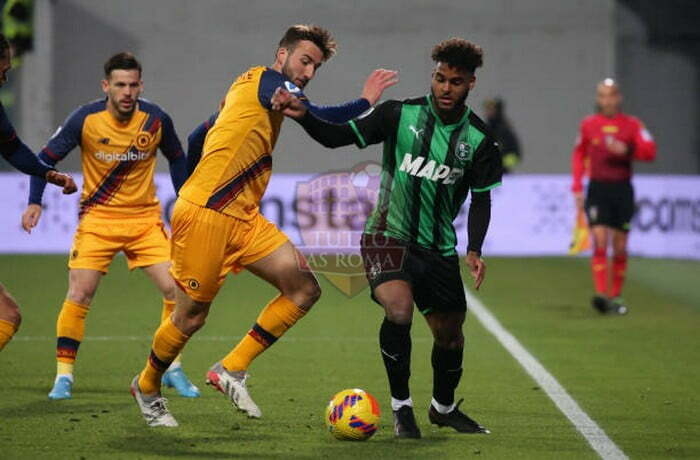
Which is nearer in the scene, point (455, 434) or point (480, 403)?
point (455, 434)

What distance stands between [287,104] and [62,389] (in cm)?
268

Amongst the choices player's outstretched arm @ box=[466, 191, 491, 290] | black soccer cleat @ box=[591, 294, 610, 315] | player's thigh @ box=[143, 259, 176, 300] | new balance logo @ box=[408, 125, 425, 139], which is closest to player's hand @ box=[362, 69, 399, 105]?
new balance logo @ box=[408, 125, 425, 139]

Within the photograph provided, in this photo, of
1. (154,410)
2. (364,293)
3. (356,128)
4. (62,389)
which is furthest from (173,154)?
(364,293)

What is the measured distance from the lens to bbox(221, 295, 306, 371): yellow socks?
7.43 metres

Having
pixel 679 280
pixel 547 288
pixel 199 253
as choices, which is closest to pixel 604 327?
pixel 547 288

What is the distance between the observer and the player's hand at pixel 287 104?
21.6 ft

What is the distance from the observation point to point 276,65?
7117 millimetres

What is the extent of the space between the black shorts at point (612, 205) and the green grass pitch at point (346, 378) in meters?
0.86

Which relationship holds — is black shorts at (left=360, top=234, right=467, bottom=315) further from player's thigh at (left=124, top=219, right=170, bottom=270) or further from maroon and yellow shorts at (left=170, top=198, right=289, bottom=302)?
player's thigh at (left=124, top=219, right=170, bottom=270)

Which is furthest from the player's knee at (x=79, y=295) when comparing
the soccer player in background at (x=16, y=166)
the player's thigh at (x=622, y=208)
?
the player's thigh at (x=622, y=208)

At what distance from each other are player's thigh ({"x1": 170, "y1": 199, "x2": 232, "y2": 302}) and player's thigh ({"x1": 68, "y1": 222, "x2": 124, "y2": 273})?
5.57 ft

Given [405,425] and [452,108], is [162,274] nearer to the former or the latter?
[405,425]

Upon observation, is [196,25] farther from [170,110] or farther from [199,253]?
Result: [199,253]

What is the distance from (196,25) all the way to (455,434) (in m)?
18.4
